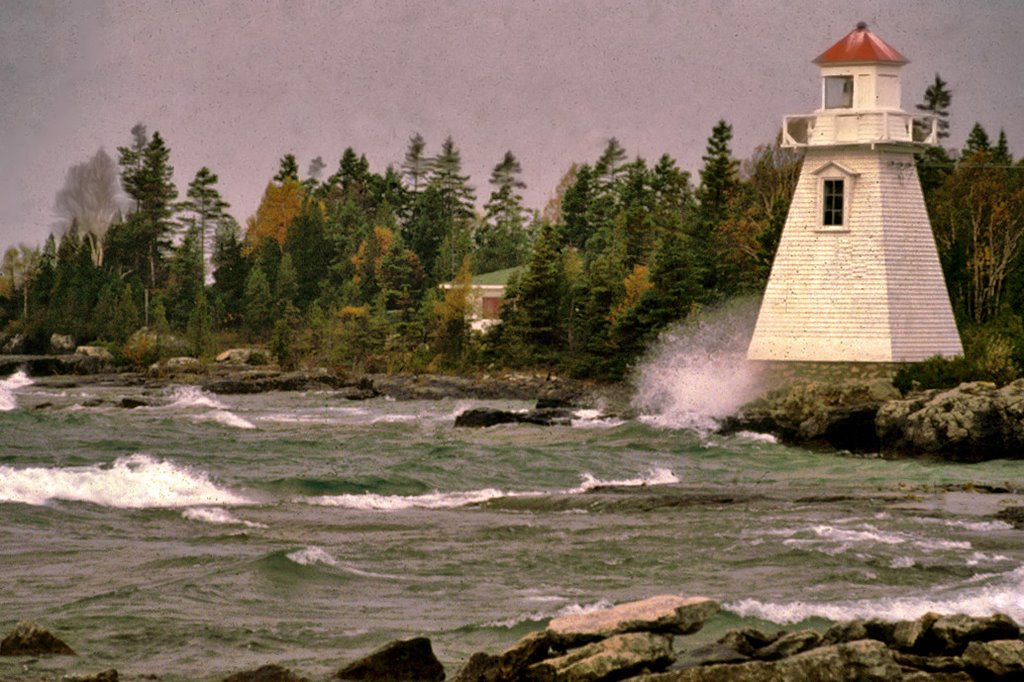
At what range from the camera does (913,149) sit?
4316 cm

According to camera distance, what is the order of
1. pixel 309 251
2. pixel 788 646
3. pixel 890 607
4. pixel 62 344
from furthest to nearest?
pixel 309 251, pixel 62 344, pixel 890 607, pixel 788 646

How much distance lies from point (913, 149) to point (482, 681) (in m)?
32.3

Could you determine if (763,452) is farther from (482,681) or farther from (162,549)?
(482,681)

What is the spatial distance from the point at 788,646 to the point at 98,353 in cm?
7921

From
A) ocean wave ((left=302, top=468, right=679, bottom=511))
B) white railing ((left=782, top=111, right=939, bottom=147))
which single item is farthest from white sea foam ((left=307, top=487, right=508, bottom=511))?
white railing ((left=782, top=111, right=939, bottom=147))

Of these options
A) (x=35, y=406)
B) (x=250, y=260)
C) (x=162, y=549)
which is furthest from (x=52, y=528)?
(x=250, y=260)

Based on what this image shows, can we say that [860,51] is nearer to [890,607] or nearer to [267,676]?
[890,607]

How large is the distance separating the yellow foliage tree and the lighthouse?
7180 centimetres

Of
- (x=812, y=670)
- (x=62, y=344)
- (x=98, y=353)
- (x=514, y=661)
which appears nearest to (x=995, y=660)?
(x=812, y=670)

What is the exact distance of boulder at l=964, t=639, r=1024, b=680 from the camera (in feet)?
40.9

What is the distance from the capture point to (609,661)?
40.8 feet

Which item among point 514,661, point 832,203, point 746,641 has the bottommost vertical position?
point 514,661

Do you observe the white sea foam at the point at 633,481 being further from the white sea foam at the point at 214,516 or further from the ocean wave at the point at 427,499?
the white sea foam at the point at 214,516

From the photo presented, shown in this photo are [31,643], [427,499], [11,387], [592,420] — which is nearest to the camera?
[31,643]
